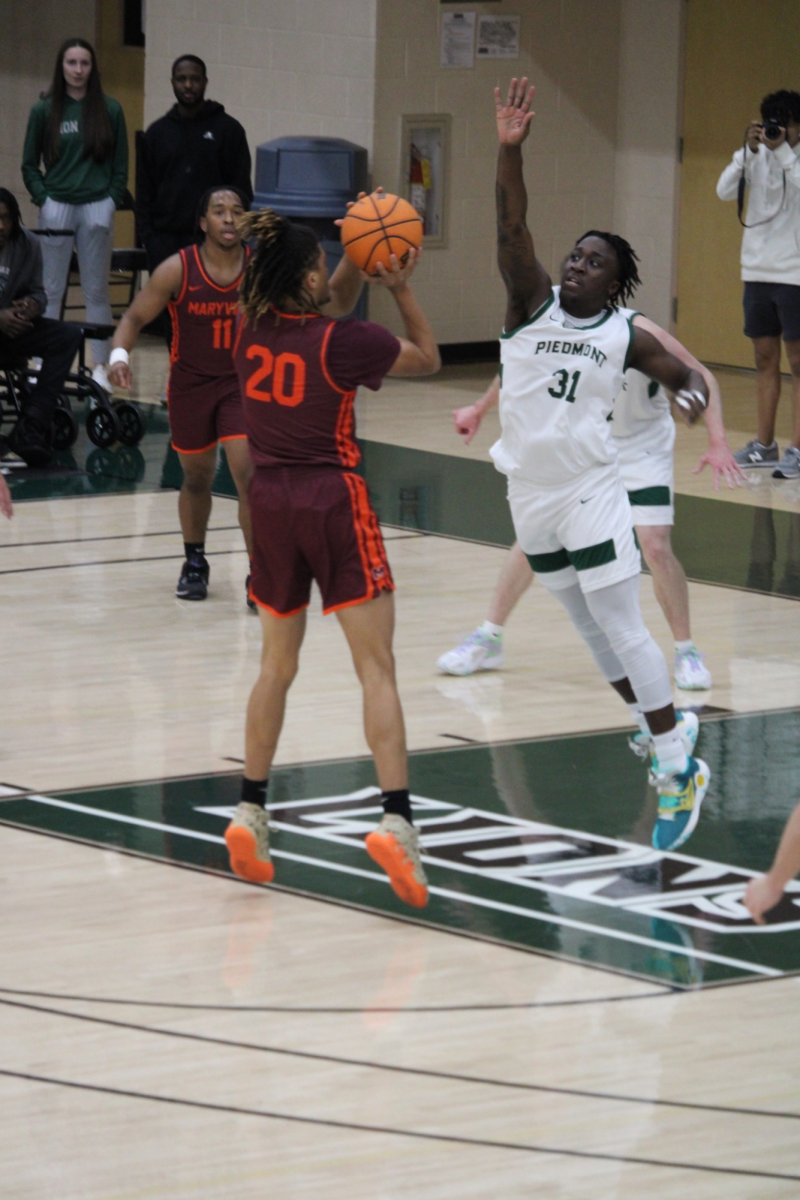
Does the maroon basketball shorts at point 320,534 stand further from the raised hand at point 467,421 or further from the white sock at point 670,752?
the raised hand at point 467,421

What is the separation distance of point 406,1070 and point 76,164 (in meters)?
9.59

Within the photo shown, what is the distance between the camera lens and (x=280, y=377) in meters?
5.19

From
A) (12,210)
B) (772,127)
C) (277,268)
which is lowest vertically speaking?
(277,268)

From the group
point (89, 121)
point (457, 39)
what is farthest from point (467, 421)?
point (457, 39)

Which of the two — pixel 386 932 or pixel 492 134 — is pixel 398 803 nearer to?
pixel 386 932

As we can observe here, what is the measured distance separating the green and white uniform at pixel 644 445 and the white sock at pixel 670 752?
1.48m

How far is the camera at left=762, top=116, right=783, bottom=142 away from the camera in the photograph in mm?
11664

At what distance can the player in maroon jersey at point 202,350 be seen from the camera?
8.20 m

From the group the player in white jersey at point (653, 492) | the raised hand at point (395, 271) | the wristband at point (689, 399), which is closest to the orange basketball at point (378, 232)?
the raised hand at point (395, 271)

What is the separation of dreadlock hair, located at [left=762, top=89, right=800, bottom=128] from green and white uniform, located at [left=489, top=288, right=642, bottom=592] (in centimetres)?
620

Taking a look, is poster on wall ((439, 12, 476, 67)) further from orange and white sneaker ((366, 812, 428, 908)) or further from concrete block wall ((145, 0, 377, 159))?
→ orange and white sneaker ((366, 812, 428, 908))

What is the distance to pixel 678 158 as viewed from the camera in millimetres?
15641

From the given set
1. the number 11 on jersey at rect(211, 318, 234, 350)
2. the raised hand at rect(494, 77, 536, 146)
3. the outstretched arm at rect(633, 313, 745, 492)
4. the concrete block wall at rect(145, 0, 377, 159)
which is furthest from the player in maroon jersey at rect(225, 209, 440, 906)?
the concrete block wall at rect(145, 0, 377, 159)

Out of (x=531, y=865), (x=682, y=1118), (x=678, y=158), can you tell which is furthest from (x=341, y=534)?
(x=678, y=158)
